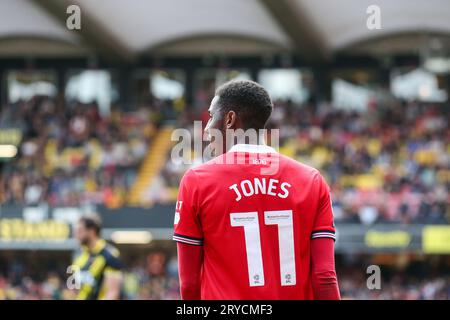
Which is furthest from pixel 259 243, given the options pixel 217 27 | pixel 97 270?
pixel 217 27

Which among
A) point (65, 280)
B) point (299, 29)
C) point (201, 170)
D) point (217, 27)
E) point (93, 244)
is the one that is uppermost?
point (217, 27)

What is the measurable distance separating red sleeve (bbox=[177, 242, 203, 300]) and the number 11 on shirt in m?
0.17

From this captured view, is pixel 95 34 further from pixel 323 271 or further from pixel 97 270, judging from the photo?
pixel 323 271

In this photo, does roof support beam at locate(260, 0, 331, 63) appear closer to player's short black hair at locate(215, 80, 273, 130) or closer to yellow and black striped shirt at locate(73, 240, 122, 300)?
yellow and black striped shirt at locate(73, 240, 122, 300)

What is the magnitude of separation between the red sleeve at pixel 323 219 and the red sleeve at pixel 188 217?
0.42 m

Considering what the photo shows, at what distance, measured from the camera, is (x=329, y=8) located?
25.2m

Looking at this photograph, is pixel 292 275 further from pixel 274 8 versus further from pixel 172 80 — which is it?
pixel 172 80

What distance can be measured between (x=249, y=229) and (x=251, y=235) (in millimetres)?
22

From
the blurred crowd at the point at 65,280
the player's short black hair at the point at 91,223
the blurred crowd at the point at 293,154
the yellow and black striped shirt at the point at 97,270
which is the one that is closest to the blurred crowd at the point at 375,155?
the blurred crowd at the point at 293,154

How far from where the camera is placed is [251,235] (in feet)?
9.93

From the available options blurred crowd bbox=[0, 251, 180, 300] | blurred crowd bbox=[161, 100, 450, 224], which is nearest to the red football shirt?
blurred crowd bbox=[0, 251, 180, 300]

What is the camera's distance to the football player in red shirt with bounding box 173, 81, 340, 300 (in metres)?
3.02

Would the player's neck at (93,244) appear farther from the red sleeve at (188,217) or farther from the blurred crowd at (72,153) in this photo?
the blurred crowd at (72,153)

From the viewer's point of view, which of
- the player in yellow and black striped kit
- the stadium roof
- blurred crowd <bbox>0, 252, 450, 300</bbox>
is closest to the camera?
the player in yellow and black striped kit
